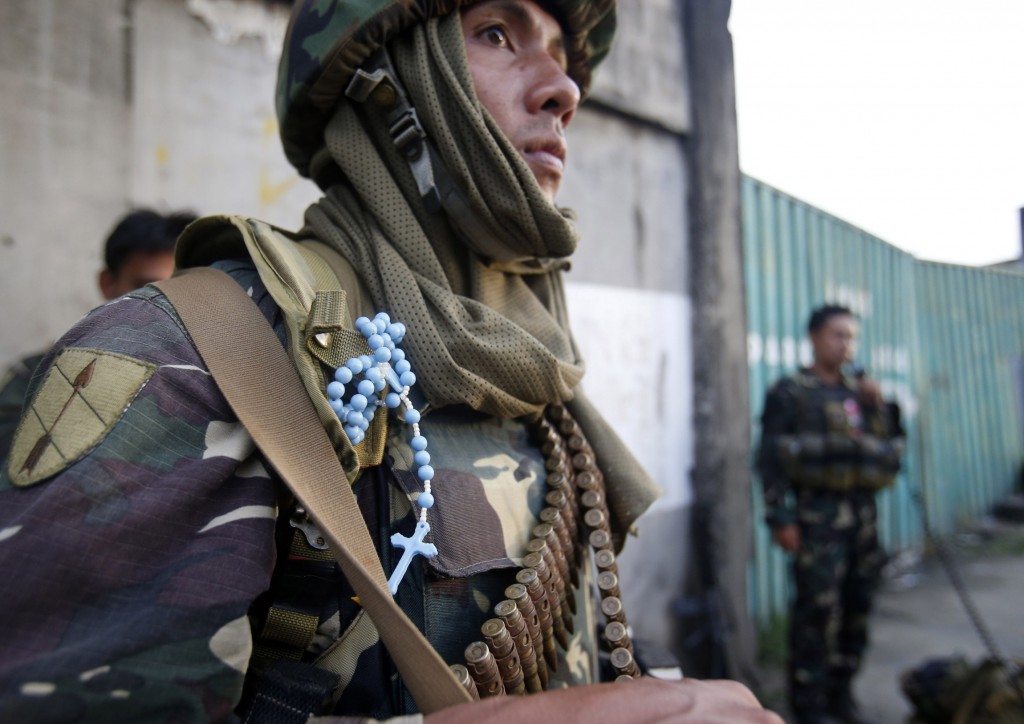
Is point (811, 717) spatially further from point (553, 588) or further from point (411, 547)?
point (411, 547)

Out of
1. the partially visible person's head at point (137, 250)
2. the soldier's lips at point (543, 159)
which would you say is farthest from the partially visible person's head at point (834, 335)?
the partially visible person's head at point (137, 250)

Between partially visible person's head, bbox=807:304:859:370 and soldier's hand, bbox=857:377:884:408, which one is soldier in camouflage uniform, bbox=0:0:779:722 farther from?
soldier's hand, bbox=857:377:884:408

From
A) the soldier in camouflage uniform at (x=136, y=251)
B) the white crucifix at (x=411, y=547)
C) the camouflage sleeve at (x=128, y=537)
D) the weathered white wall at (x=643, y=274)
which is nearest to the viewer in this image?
the camouflage sleeve at (x=128, y=537)

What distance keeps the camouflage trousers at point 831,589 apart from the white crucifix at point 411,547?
A: 367 cm

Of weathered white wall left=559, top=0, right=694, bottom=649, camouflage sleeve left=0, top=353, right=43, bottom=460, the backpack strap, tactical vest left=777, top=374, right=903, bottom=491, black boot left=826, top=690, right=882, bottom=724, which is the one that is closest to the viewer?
the backpack strap

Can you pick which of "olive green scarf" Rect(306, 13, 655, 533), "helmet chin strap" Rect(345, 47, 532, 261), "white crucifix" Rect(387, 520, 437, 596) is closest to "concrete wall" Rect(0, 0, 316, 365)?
"olive green scarf" Rect(306, 13, 655, 533)

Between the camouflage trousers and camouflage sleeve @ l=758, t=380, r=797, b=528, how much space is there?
123mm

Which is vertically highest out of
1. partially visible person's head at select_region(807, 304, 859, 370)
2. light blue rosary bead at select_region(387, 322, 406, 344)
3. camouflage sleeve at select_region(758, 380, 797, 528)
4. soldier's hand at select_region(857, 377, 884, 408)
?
partially visible person's head at select_region(807, 304, 859, 370)

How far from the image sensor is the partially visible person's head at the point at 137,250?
85.8 inches

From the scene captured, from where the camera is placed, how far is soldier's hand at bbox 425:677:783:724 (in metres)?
0.75

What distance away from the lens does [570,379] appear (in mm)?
1305

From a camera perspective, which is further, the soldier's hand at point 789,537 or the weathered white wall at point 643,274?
the soldier's hand at point 789,537

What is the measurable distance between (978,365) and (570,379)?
10031mm

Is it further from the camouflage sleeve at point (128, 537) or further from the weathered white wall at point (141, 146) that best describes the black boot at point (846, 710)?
the camouflage sleeve at point (128, 537)
